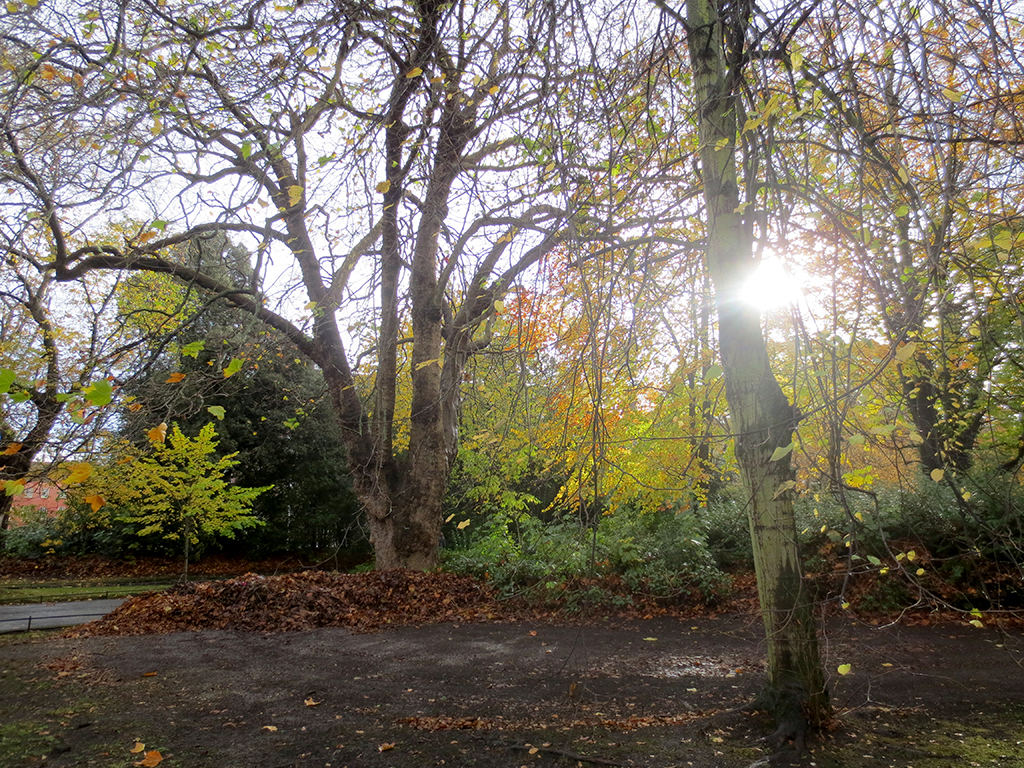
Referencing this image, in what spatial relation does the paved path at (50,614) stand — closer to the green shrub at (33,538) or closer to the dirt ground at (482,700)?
the dirt ground at (482,700)

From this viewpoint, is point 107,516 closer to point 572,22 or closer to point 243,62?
point 243,62

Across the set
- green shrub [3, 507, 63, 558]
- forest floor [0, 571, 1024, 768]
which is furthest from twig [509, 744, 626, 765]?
green shrub [3, 507, 63, 558]

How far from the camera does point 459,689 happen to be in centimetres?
480

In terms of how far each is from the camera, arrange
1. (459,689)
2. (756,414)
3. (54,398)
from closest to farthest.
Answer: (54,398), (756,414), (459,689)

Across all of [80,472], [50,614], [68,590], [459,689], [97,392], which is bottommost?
[68,590]

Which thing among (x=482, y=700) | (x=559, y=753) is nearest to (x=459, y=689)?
(x=482, y=700)

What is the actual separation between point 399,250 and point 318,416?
17207mm

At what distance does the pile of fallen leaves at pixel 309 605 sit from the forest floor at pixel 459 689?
38 mm

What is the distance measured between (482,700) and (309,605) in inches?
160

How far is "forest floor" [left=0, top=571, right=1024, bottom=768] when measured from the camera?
3.45 meters

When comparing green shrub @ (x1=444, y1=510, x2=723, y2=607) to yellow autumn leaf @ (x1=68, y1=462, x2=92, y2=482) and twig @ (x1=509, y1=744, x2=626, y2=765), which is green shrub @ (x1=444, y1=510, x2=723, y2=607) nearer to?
twig @ (x1=509, y1=744, x2=626, y2=765)

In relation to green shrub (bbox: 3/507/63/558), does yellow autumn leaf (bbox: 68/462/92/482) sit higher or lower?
higher

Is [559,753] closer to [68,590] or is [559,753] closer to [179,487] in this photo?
[179,487]

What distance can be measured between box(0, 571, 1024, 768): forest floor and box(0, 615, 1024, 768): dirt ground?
2 centimetres
